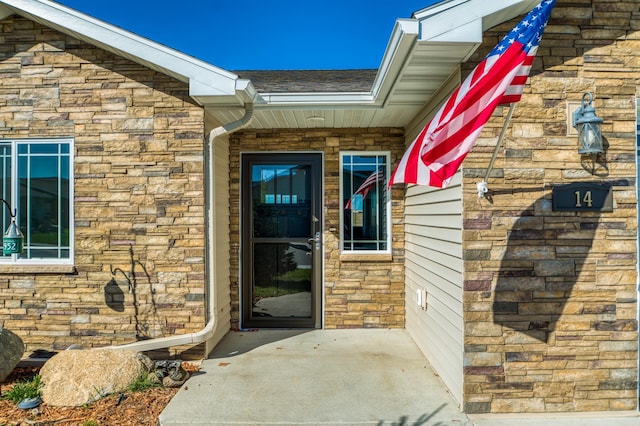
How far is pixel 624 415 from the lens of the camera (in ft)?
10.0

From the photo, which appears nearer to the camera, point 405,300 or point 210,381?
point 210,381

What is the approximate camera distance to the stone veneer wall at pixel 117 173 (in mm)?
4059

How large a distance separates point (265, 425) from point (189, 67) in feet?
9.88

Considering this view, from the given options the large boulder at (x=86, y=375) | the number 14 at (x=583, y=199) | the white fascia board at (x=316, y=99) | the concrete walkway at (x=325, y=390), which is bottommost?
the concrete walkway at (x=325, y=390)

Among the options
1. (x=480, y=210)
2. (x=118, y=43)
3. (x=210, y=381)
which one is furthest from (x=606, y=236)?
(x=118, y=43)

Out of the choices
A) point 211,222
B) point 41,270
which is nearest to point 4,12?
point 41,270

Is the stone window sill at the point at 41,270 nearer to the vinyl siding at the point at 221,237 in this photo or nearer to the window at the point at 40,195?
the window at the point at 40,195

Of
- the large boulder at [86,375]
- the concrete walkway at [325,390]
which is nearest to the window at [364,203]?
the concrete walkway at [325,390]

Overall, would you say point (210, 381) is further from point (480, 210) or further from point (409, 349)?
point (480, 210)

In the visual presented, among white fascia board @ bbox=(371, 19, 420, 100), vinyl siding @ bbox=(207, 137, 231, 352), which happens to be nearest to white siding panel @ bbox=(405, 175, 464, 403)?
white fascia board @ bbox=(371, 19, 420, 100)

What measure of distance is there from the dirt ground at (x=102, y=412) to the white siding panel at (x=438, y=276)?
2278 millimetres

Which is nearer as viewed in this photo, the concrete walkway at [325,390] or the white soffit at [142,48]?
the concrete walkway at [325,390]

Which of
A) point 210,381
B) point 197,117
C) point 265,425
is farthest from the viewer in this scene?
point 197,117

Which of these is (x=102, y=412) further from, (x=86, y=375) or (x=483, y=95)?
(x=483, y=95)
